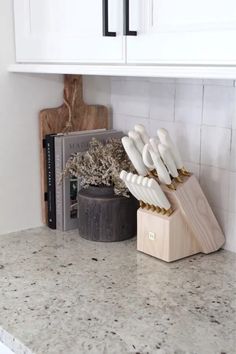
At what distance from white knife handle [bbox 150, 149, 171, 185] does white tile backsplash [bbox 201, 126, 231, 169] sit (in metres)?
0.18

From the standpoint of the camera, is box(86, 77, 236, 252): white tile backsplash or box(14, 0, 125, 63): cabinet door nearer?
box(14, 0, 125, 63): cabinet door

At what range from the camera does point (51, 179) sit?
1.65 metres

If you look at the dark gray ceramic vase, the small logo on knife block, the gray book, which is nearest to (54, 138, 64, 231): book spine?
the gray book

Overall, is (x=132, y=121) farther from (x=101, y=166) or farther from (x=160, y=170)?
(x=160, y=170)

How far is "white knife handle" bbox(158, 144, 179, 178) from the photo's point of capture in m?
1.33

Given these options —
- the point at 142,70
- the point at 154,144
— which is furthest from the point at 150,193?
the point at 142,70

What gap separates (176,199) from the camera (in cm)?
136

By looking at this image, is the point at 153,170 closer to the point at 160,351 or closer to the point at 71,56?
the point at 71,56

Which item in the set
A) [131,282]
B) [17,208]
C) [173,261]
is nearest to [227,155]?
[173,261]

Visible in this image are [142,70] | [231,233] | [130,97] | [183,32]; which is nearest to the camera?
[183,32]

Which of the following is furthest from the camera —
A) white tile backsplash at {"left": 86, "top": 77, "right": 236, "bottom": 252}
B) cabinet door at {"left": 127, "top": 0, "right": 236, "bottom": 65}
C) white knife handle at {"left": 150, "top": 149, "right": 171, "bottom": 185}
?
white tile backsplash at {"left": 86, "top": 77, "right": 236, "bottom": 252}

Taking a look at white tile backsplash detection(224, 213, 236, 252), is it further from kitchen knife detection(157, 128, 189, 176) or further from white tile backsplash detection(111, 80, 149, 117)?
white tile backsplash detection(111, 80, 149, 117)

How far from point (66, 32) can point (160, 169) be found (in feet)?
1.34

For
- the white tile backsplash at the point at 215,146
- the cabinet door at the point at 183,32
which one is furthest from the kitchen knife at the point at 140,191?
the cabinet door at the point at 183,32
